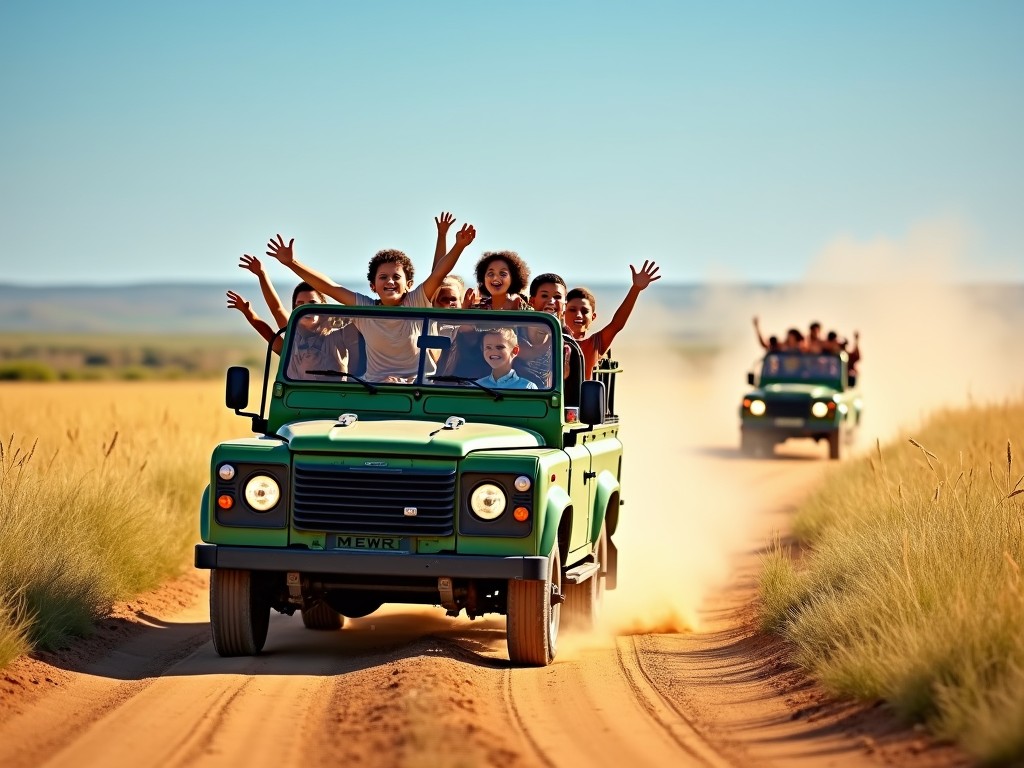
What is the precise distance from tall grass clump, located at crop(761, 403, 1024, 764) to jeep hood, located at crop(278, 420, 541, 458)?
7.38ft

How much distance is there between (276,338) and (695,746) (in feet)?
15.3

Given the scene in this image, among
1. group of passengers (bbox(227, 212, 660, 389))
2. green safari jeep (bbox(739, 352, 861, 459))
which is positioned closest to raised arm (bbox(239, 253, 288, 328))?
group of passengers (bbox(227, 212, 660, 389))

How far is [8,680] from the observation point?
8.95 meters

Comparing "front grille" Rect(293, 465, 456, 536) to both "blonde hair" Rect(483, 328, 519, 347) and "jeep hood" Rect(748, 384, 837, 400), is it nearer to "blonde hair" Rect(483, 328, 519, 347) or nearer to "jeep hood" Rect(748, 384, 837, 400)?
"blonde hair" Rect(483, 328, 519, 347)

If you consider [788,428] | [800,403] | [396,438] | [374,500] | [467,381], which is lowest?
[788,428]

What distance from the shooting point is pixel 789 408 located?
28562 mm

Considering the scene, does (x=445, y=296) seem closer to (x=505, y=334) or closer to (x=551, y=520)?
(x=505, y=334)

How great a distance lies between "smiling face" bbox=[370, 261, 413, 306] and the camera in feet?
38.2

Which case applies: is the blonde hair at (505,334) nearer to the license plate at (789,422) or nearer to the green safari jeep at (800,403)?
the green safari jeep at (800,403)

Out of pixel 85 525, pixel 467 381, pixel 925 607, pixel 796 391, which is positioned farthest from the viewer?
pixel 796 391

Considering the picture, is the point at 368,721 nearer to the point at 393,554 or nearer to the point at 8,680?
the point at 393,554

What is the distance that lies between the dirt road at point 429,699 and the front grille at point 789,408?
14.8m

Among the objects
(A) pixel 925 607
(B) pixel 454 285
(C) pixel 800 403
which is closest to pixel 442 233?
(B) pixel 454 285

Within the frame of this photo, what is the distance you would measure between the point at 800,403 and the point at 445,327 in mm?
18516
